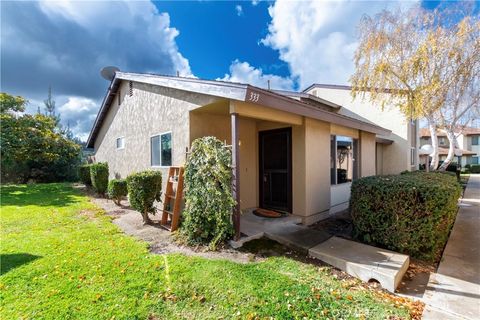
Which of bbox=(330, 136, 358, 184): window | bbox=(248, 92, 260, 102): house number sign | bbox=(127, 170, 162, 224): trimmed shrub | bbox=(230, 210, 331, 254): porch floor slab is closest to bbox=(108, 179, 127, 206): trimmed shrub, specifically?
bbox=(127, 170, 162, 224): trimmed shrub

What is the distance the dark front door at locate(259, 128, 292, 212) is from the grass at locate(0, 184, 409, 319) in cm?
284

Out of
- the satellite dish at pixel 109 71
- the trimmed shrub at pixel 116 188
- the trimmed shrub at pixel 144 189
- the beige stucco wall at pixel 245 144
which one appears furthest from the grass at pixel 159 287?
the satellite dish at pixel 109 71

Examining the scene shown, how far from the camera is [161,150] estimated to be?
7332 millimetres

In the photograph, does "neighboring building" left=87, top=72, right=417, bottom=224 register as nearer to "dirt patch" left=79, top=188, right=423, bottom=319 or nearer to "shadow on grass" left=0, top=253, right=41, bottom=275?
"dirt patch" left=79, top=188, right=423, bottom=319

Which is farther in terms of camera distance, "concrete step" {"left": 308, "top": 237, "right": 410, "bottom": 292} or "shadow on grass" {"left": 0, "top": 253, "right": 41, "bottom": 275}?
"shadow on grass" {"left": 0, "top": 253, "right": 41, "bottom": 275}

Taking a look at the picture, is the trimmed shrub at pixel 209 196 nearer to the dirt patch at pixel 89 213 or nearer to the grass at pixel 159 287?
the grass at pixel 159 287

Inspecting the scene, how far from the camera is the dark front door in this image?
6645 mm

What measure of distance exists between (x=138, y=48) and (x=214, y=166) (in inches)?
353

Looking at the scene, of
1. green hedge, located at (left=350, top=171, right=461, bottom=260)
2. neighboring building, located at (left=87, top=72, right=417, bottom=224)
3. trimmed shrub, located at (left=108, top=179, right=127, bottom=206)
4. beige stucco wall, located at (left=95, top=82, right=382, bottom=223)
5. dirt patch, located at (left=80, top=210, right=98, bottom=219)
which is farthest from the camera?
trimmed shrub, located at (left=108, top=179, right=127, bottom=206)

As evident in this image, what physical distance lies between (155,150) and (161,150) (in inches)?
21.1

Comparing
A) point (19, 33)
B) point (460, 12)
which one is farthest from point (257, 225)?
point (460, 12)

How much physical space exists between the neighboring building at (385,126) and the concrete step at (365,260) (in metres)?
9.27

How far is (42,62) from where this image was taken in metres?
10.0

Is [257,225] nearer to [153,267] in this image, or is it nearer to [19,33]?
[153,267]
